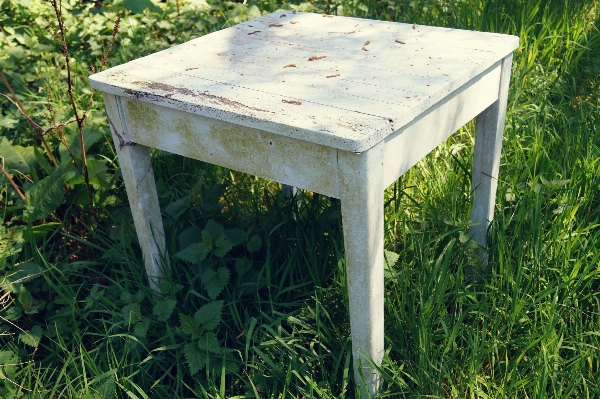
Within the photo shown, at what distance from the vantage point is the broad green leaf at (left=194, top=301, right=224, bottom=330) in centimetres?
175

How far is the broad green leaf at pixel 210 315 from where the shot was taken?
1.75m

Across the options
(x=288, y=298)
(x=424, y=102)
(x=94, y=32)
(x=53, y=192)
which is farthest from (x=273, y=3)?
(x=424, y=102)

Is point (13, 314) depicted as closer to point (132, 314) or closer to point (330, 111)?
point (132, 314)

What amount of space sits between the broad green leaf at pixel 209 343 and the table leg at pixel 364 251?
14.1 inches

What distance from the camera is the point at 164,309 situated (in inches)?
71.2

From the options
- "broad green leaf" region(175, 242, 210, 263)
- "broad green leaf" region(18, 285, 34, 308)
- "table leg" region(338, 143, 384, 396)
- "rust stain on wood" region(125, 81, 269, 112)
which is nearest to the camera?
"table leg" region(338, 143, 384, 396)

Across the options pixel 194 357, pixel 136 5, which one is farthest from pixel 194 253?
pixel 136 5

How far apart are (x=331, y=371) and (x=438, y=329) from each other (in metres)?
0.31

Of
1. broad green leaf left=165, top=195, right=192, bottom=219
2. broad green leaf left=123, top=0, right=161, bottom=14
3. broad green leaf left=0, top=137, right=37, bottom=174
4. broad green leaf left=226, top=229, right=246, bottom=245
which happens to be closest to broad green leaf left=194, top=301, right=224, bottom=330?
broad green leaf left=226, top=229, right=246, bottom=245

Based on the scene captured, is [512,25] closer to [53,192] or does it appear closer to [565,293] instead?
[565,293]

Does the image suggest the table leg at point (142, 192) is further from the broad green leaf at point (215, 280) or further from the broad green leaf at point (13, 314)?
the broad green leaf at point (13, 314)

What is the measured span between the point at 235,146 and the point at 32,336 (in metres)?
0.91

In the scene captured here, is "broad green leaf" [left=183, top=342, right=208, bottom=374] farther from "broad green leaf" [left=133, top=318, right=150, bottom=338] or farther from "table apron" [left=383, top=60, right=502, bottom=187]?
"table apron" [left=383, top=60, right=502, bottom=187]

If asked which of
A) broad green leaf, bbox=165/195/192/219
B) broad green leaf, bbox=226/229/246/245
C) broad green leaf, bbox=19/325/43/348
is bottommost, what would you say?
broad green leaf, bbox=19/325/43/348
